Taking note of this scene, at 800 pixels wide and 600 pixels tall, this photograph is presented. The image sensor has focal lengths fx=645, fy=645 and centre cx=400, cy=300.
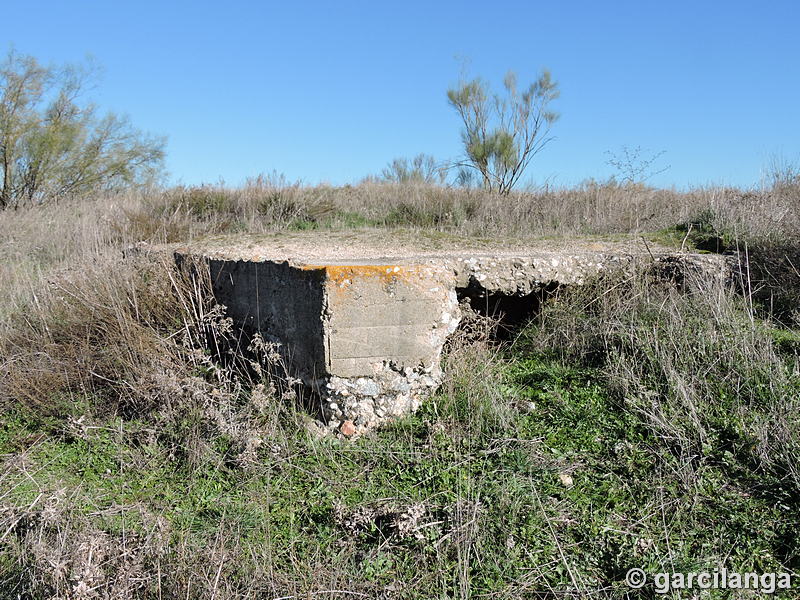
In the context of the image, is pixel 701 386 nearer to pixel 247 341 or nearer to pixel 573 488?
pixel 573 488

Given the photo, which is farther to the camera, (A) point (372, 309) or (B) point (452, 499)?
(A) point (372, 309)

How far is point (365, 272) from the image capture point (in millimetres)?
3645

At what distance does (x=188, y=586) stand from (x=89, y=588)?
38 cm

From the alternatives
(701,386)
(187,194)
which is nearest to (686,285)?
(701,386)

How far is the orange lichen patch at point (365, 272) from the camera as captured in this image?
11.8 feet

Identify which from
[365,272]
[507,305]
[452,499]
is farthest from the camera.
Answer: [507,305]

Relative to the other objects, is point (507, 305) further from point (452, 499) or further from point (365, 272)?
point (452, 499)

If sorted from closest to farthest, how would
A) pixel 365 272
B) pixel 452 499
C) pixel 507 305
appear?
pixel 452 499
pixel 365 272
pixel 507 305

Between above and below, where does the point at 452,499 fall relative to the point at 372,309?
below

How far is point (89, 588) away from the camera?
250 cm

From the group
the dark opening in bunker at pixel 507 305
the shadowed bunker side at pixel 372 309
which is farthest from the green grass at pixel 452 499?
the dark opening in bunker at pixel 507 305

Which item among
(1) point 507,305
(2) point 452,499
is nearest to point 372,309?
(2) point 452,499

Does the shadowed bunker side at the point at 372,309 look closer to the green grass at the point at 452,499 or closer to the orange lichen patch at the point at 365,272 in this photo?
the orange lichen patch at the point at 365,272

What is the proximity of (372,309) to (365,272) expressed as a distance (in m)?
0.22
